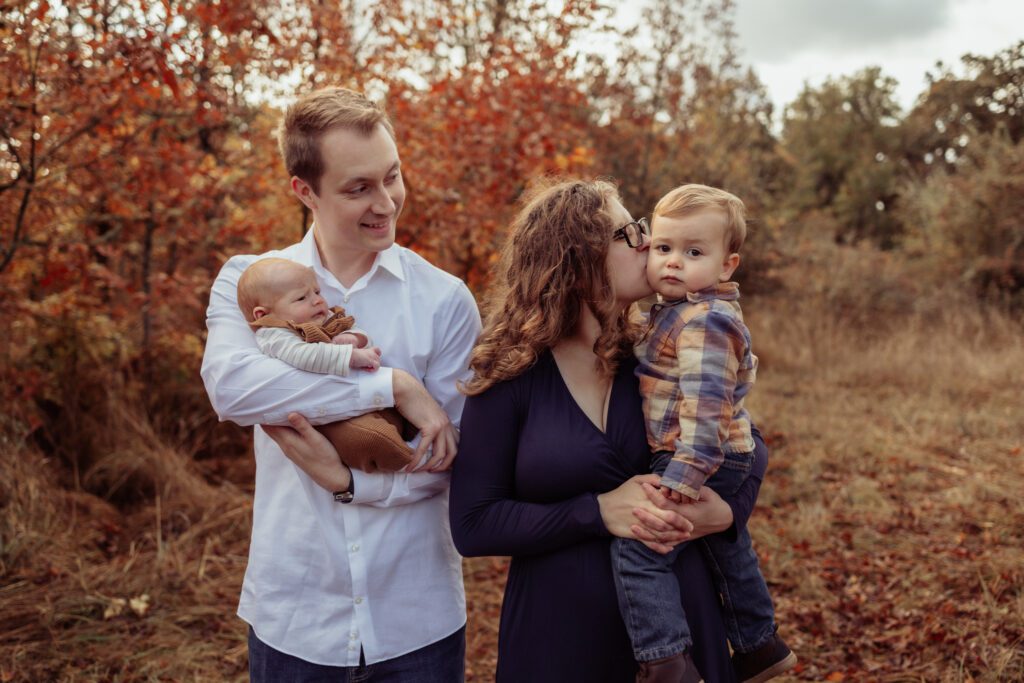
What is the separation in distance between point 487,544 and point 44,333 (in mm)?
5041

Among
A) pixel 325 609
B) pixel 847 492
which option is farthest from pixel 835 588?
pixel 325 609

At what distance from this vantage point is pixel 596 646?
2.00 metres

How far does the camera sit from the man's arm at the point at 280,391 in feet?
6.50

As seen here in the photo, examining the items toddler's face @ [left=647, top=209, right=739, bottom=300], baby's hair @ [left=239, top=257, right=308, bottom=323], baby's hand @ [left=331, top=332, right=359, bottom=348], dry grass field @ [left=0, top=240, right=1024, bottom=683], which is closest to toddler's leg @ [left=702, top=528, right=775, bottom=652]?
toddler's face @ [left=647, top=209, right=739, bottom=300]

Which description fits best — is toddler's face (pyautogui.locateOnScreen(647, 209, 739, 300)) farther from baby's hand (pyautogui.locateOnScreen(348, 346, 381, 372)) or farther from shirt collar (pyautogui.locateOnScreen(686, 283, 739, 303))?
baby's hand (pyautogui.locateOnScreen(348, 346, 381, 372))

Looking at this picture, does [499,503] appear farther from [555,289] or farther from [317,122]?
[317,122]

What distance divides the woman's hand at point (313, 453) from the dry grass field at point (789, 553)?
7.75 feet

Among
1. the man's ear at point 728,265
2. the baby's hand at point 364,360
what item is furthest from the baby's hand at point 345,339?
the man's ear at point 728,265

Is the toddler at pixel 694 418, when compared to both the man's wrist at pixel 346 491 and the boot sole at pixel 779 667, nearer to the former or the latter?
the boot sole at pixel 779 667

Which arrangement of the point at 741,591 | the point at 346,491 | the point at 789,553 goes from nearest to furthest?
1. the point at 346,491
2. the point at 741,591
3. the point at 789,553

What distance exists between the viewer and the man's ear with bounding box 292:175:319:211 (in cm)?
216

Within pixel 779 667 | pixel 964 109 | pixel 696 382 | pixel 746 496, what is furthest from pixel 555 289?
pixel 964 109

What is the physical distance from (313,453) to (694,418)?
3.08 ft

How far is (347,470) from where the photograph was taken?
203cm
